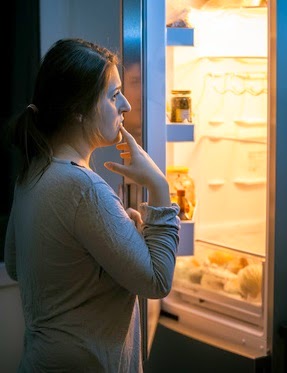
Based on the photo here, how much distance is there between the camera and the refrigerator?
1824 millimetres

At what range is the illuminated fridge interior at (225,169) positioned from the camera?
7.54ft

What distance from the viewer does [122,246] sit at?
1122mm

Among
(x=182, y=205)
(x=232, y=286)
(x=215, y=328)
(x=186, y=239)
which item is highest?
(x=182, y=205)

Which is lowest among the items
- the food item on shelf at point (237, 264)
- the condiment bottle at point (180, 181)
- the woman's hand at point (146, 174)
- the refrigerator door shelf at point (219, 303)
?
the refrigerator door shelf at point (219, 303)

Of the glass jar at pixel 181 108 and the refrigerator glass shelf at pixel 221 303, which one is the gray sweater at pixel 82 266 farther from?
the refrigerator glass shelf at pixel 221 303

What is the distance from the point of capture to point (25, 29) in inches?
76.2

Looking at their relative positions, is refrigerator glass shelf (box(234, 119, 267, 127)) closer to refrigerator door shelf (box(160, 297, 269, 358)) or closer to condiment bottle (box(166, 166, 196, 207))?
condiment bottle (box(166, 166, 196, 207))

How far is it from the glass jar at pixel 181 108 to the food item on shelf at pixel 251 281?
2.01ft

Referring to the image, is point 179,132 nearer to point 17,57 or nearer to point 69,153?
point 17,57

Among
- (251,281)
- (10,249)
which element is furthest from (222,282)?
(10,249)

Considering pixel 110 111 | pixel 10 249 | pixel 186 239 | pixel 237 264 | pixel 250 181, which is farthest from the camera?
pixel 250 181

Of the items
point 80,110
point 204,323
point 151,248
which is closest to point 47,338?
point 151,248

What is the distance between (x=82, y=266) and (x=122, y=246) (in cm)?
9

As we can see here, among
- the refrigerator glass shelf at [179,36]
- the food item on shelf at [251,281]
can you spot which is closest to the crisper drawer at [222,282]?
the food item on shelf at [251,281]
